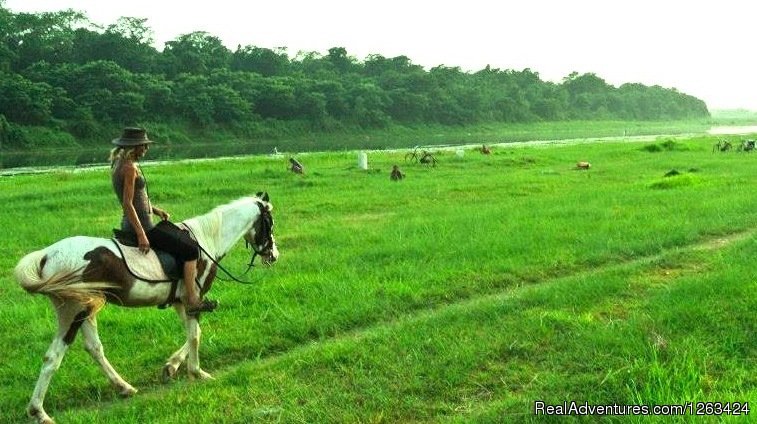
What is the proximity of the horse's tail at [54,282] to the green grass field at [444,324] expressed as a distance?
84 cm

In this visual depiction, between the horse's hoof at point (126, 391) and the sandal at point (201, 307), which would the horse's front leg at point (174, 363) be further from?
the horse's hoof at point (126, 391)

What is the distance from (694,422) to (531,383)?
1.16m

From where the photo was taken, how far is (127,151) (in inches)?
193

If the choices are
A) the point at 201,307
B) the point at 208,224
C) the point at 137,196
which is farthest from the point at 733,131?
the point at 137,196

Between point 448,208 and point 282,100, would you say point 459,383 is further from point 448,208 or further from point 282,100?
point 282,100

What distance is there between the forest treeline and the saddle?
147 ft

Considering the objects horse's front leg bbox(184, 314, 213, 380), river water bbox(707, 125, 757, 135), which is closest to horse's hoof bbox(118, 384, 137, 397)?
horse's front leg bbox(184, 314, 213, 380)

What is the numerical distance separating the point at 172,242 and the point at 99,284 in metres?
0.62

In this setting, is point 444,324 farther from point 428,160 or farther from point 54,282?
point 428,160

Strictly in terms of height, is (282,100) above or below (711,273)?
above

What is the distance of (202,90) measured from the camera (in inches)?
2261

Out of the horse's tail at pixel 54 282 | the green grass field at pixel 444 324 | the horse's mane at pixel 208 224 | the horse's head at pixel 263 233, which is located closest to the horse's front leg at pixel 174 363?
the green grass field at pixel 444 324

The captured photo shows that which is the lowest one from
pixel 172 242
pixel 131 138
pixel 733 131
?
pixel 172 242

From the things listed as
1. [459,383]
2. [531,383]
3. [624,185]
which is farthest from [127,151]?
[624,185]
